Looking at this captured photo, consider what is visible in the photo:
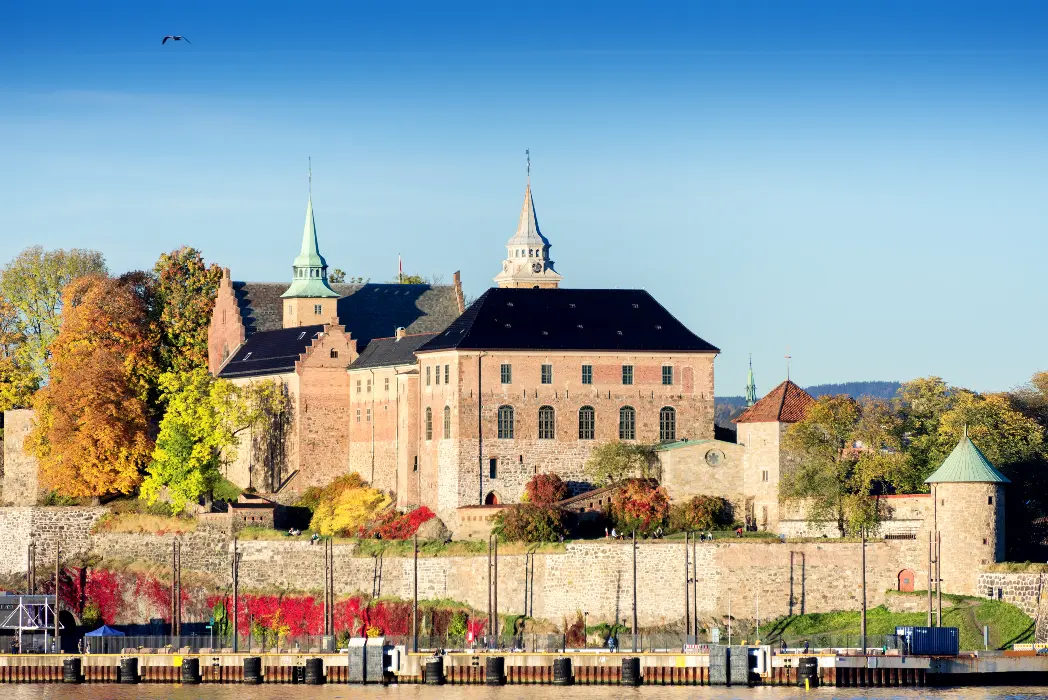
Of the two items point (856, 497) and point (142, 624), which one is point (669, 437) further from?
point (142, 624)

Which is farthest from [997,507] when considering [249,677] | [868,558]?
[249,677]

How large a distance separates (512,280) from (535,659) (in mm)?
64364

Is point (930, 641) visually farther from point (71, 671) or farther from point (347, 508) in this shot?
point (347, 508)

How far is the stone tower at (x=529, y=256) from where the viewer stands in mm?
162625

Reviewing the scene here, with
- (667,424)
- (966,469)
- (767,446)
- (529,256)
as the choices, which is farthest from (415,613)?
(529,256)

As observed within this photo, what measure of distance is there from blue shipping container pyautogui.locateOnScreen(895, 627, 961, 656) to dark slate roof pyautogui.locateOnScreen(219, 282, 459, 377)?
139 ft

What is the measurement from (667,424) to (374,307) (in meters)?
25.5

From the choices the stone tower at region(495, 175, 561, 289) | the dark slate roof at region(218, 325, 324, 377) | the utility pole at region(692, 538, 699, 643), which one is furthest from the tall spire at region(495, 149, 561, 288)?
the utility pole at region(692, 538, 699, 643)

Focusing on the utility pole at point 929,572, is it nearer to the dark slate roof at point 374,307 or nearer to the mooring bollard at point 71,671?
the mooring bollard at point 71,671

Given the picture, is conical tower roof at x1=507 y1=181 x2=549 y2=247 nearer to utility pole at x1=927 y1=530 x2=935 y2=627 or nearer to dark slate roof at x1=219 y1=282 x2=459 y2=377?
dark slate roof at x1=219 y1=282 x2=459 y2=377

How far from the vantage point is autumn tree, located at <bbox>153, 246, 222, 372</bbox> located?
13738cm

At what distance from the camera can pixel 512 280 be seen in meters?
161

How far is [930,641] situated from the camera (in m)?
95.4

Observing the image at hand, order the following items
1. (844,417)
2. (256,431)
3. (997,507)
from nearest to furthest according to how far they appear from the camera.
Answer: (997,507)
(844,417)
(256,431)
